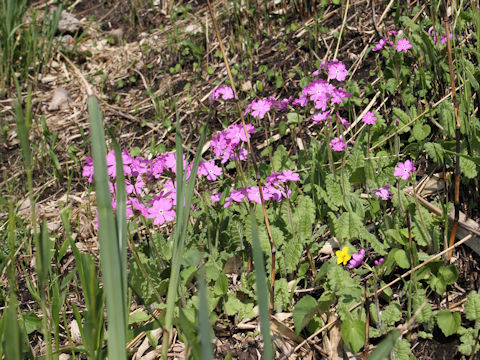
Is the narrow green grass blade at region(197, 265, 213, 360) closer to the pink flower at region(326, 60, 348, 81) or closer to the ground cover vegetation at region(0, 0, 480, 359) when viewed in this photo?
the ground cover vegetation at region(0, 0, 480, 359)

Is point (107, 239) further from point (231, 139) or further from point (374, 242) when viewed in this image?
point (374, 242)

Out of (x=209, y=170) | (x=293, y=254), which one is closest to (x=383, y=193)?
(x=293, y=254)

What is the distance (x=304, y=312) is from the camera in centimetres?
150

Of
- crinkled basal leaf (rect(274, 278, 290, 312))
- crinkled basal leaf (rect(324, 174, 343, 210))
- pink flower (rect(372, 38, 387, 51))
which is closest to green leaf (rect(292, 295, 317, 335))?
crinkled basal leaf (rect(274, 278, 290, 312))

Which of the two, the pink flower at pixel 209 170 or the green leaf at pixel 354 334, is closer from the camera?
the green leaf at pixel 354 334

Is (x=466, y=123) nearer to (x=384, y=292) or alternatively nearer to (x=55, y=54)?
(x=384, y=292)

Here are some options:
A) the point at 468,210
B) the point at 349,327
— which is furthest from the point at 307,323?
the point at 468,210

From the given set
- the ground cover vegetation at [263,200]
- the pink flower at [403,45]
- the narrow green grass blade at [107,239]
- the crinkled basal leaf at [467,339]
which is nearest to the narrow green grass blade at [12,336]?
the ground cover vegetation at [263,200]

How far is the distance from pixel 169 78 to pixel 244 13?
0.66 metres

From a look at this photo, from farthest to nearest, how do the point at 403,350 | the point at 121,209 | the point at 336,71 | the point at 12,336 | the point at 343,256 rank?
the point at 336,71 → the point at 343,256 → the point at 403,350 → the point at 121,209 → the point at 12,336

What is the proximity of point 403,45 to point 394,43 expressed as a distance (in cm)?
12

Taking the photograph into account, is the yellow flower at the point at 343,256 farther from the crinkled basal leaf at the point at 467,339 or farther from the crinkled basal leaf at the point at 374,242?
the crinkled basal leaf at the point at 467,339

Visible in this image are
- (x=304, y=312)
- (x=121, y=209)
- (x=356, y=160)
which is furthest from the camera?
(x=356, y=160)

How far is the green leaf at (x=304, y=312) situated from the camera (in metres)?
1.47
